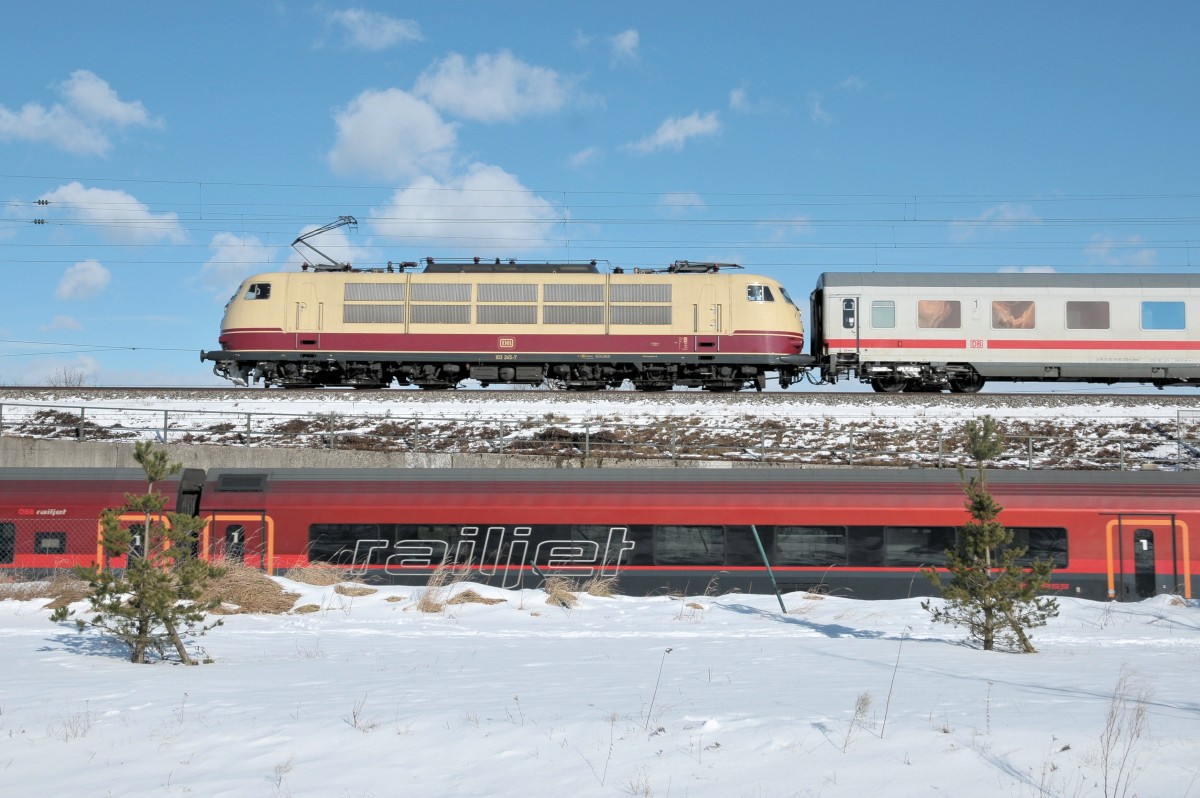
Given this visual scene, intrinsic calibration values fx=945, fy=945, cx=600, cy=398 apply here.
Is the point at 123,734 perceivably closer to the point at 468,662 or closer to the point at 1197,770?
the point at 468,662

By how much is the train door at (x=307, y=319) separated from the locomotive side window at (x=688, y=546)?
13.9 m

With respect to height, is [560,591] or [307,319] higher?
[307,319]

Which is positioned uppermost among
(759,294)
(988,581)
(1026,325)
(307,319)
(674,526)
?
(759,294)

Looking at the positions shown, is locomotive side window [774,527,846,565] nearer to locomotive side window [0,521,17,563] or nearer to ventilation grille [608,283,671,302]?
locomotive side window [0,521,17,563]

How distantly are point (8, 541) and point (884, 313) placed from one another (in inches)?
723

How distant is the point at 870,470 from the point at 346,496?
6911 millimetres

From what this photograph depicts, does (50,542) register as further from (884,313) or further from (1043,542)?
(884,313)

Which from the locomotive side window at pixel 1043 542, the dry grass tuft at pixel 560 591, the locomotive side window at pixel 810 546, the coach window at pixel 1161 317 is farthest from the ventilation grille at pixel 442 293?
the coach window at pixel 1161 317

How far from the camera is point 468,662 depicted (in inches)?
339

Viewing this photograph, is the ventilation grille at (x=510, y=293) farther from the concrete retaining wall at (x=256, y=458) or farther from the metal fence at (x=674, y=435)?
the concrete retaining wall at (x=256, y=458)

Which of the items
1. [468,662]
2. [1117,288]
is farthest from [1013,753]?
[1117,288]

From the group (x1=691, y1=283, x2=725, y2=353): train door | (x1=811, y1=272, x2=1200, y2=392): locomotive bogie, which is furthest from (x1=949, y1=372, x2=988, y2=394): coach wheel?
(x1=691, y1=283, x2=725, y2=353): train door

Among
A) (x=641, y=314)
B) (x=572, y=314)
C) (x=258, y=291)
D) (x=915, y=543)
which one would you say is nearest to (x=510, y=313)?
(x=572, y=314)

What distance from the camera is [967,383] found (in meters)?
23.3
